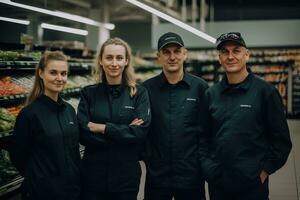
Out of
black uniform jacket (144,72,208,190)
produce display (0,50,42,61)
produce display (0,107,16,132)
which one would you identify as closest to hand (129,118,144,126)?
black uniform jacket (144,72,208,190)

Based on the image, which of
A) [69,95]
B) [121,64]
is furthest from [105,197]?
[69,95]

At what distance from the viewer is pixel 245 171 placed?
2754mm

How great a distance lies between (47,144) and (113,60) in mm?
731

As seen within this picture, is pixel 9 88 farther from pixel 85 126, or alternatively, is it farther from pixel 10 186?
pixel 85 126

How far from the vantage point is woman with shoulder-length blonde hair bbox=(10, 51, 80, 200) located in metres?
2.73

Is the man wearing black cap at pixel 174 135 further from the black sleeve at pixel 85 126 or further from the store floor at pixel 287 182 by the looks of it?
the store floor at pixel 287 182

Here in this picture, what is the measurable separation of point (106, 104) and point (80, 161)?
0.45m

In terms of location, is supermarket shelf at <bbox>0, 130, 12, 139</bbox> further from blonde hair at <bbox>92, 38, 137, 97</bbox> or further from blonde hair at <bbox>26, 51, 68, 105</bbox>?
blonde hair at <bbox>92, 38, 137, 97</bbox>

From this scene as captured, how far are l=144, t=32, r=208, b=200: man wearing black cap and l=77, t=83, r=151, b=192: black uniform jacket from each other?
129mm

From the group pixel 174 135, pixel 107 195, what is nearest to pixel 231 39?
pixel 174 135

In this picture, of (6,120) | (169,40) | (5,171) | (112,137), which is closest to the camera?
(112,137)

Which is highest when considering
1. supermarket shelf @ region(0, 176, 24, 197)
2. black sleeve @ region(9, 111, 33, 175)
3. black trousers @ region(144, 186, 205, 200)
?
black sleeve @ region(9, 111, 33, 175)

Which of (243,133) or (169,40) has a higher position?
(169,40)

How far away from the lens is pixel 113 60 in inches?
116
